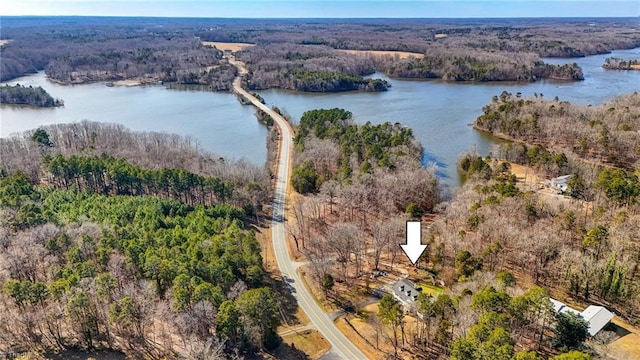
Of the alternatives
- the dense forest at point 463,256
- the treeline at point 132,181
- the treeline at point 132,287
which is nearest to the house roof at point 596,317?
the dense forest at point 463,256

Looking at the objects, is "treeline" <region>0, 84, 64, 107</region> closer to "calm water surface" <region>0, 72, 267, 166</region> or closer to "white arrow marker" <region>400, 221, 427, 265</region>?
"calm water surface" <region>0, 72, 267, 166</region>

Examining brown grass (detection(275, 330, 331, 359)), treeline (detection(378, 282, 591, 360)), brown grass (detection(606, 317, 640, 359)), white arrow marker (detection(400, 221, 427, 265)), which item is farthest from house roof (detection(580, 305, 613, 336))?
brown grass (detection(275, 330, 331, 359))

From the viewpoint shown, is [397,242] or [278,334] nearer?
[278,334]

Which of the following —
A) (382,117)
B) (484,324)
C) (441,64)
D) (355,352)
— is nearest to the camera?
(484,324)

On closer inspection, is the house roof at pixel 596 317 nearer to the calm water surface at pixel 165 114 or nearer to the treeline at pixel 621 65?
the calm water surface at pixel 165 114

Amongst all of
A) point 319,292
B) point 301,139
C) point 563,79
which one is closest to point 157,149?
point 301,139

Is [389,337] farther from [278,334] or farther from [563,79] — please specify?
[563,79]
